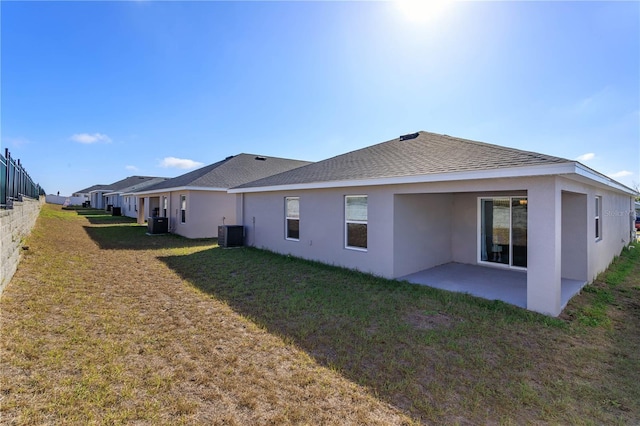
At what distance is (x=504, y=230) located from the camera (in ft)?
27.5

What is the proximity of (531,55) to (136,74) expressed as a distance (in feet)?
44.7

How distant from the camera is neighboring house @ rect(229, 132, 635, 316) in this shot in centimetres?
526

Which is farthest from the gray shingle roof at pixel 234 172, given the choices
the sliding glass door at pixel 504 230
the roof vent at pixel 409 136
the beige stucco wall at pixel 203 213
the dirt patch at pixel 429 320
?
the dirt patch at pixel 429 320

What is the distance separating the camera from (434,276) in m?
7.66

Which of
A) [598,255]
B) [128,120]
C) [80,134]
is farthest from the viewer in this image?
[80,134]

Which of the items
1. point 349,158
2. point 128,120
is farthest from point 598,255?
point 128,120

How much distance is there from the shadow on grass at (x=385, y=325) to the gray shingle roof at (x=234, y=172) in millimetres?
8383

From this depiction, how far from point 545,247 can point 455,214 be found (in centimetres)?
413

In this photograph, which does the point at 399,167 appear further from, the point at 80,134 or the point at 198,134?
the point at 80,134

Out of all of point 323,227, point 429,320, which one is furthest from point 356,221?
point 429,320

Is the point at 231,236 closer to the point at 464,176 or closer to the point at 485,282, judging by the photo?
the point at 485,282

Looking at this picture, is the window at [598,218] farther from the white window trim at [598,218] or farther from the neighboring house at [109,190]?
the neighboring house at [109,190]

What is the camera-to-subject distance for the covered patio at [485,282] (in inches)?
240

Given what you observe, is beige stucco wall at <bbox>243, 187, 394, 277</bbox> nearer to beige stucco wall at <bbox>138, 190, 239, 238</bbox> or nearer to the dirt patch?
the dirt patch
